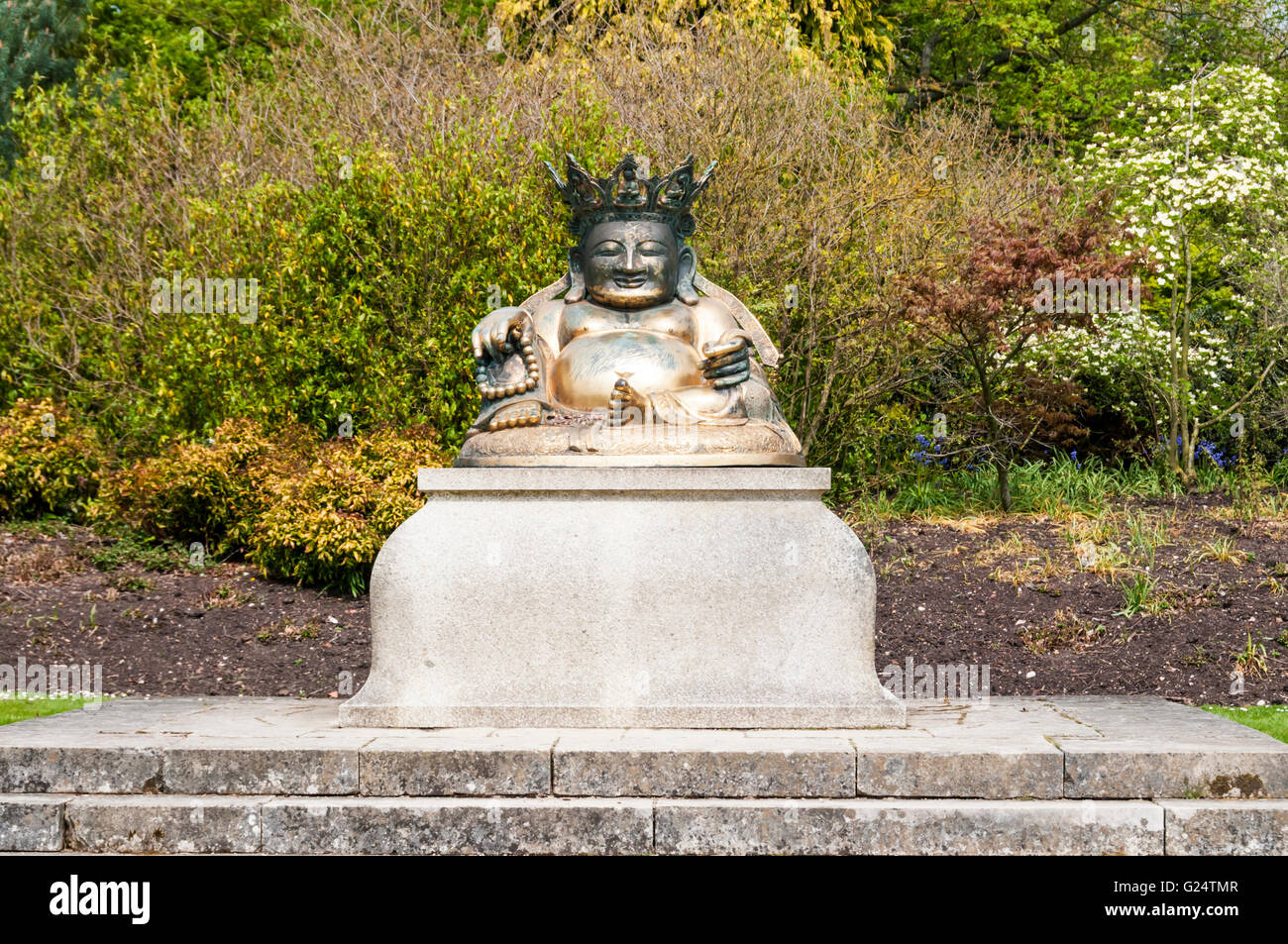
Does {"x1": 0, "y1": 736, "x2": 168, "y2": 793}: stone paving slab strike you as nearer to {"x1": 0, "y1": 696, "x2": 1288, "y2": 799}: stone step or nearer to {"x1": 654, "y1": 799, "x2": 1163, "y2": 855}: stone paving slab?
{"x1": 0, "y1": 696, "x2": 1288, "y2": 799}: stone step

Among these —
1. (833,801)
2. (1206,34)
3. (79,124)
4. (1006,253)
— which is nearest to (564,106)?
(1006,253)

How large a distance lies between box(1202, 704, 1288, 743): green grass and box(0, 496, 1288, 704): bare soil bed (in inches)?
11.5

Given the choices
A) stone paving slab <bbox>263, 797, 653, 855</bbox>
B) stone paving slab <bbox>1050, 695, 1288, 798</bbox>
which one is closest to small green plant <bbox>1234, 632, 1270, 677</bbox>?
stone paving slab <bbox>1050, 695, 1288, 798</bbox>

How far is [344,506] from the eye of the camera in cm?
925

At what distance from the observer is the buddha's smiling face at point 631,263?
6094 millimetres

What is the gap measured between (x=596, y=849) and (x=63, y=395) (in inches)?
379

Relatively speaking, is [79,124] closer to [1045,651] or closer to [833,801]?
[1045,651]

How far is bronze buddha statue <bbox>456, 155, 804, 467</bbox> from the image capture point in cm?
559

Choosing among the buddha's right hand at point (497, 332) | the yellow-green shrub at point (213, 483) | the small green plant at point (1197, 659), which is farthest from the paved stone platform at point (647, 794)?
the yellow-green shrub at point (213, 483)

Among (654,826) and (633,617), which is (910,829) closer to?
(654,826)

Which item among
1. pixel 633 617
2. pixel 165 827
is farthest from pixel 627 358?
pixel 165 827

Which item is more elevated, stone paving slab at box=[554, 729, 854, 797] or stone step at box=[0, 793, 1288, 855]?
stone paving slab at box=[554, 729, 854, 797]

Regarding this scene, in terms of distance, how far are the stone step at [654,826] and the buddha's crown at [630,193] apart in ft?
9.38

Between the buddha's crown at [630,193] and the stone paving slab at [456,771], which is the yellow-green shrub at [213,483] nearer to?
the buddha's crown at [630,193]
